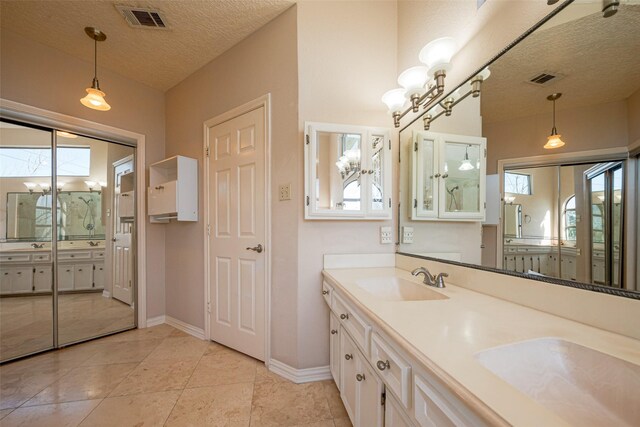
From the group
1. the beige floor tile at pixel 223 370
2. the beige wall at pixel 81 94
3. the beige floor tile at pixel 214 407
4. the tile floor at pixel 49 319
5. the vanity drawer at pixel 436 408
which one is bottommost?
the beige floor tile at pixel 223 370

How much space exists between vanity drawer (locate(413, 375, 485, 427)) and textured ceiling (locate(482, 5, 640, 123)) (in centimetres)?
95

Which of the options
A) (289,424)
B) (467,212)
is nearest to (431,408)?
(467,212)

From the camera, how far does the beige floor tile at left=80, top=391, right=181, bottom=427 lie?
138 centimetres

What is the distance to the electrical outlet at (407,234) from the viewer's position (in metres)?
1.75

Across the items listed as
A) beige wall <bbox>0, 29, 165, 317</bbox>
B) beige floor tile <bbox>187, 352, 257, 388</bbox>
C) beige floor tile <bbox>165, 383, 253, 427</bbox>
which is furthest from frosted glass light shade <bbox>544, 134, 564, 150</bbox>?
beige wall <bbox>0, 29, 165, 317</bbox>

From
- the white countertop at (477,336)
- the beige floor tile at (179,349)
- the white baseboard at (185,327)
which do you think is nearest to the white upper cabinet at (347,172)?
the white countertop at (477,336)

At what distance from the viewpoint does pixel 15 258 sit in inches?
79.7

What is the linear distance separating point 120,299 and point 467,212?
3.29m

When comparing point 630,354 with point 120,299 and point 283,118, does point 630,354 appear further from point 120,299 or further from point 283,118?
point 120,299

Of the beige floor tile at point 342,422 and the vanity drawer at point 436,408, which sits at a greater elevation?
the vanity drawer at point 436,408

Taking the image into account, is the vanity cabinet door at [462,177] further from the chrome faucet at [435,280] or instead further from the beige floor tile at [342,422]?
the beige floor tile at [342,422]

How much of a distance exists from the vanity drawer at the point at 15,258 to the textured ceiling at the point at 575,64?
3528 mm

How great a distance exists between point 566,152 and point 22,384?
333 cm

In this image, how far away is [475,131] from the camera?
1.22 meters
